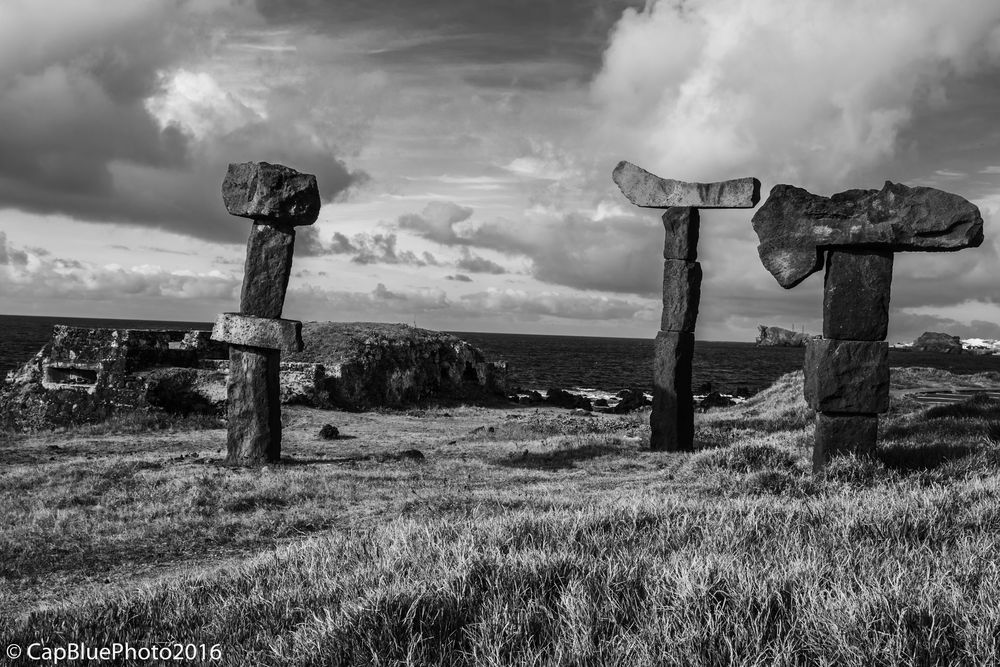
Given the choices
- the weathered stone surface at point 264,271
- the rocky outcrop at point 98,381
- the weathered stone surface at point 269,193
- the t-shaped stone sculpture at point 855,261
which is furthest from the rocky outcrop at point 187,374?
the t-shaped stone sculpture at point 855,261

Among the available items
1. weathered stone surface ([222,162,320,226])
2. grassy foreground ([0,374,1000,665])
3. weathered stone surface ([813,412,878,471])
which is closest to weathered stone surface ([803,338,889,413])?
weathered stone surface ([813,412,878,471])

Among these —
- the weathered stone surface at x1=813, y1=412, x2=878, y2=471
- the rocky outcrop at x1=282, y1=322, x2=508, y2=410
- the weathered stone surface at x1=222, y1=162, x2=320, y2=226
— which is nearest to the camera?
the weathered stone surface at x1=813, y1=412, x2=878, y2=471

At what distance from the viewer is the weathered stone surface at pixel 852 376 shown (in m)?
10.9

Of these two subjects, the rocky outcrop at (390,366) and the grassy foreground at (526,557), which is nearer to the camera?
the grassy foreground at (526,557)

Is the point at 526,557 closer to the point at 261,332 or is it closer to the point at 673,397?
the point at 261,332

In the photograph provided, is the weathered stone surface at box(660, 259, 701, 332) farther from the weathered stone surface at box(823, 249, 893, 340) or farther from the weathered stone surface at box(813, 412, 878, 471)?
the weathered stone surface at box(813, 412, 878, 471)

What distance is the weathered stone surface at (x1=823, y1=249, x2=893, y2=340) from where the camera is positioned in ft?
35.9

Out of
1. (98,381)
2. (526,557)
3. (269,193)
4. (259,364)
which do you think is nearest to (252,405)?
(259,364)

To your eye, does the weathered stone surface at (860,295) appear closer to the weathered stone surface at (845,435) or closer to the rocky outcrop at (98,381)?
the weathered stone surface at (845,435)

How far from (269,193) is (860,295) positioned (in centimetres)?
932

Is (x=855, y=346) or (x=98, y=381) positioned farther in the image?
(x=98, y=381)

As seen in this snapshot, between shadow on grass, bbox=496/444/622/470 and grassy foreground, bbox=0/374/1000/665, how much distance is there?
120mm

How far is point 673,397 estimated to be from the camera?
16109 mm

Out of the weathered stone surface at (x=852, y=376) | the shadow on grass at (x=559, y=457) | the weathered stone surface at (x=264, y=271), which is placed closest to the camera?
the weathered stone surface at (x=852, y=376)
